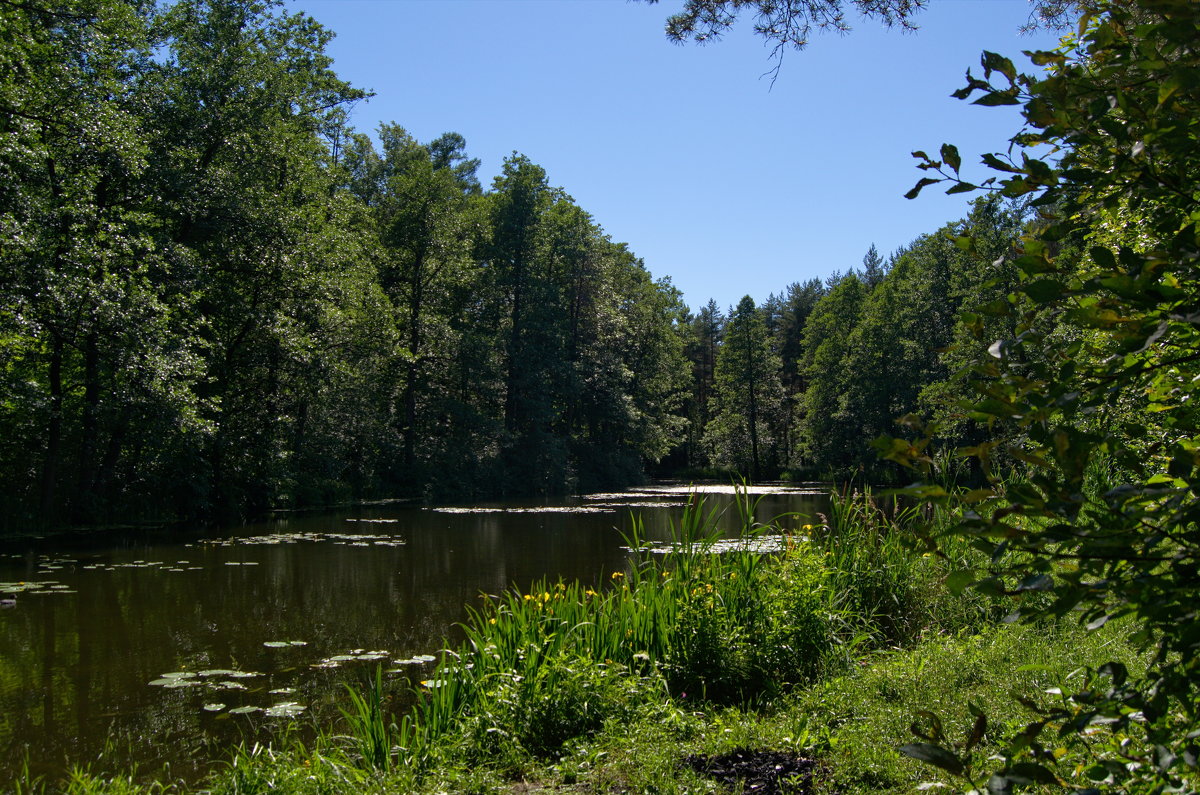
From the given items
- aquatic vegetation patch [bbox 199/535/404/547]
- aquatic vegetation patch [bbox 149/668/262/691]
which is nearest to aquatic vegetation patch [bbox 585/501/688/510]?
aquatic vegetation patch [bbox 199/535/404/547]

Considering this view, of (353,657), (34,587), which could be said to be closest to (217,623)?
(353,657)

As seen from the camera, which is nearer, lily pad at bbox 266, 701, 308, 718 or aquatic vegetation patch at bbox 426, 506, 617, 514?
lily pad at bbox 266, 701, 308, 718

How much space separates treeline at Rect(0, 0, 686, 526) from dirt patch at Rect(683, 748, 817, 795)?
27.3 ft

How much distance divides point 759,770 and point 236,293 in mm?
20738

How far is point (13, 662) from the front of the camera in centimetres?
703

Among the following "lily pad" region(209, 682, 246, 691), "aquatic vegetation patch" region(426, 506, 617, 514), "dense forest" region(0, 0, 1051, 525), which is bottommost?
"lily pad" region(209, 682, 246, 691)

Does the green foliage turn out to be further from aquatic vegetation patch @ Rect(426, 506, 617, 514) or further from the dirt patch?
aquatic vegetation patch @ Rect(426, 506, 617, 514)

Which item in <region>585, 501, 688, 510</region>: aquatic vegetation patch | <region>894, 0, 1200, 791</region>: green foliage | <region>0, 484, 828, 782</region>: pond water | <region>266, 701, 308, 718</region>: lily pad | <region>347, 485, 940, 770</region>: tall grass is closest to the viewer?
<region>894, 0, 1200, 791</region>: green foliage

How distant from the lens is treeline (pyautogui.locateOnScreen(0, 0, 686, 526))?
15406 mm

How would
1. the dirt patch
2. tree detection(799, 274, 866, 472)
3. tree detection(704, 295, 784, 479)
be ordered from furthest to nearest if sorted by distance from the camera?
tree detection(704, 295, 784, 479)
tree detection(799, 274, 866, 472)
the dirt patch

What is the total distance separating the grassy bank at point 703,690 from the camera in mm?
3670

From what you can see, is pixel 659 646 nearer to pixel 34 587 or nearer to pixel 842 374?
pixel 34 587

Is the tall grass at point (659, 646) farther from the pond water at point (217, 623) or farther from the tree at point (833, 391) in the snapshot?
the tree at point (833, 391)

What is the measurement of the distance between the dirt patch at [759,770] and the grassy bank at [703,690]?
0.05 ft
